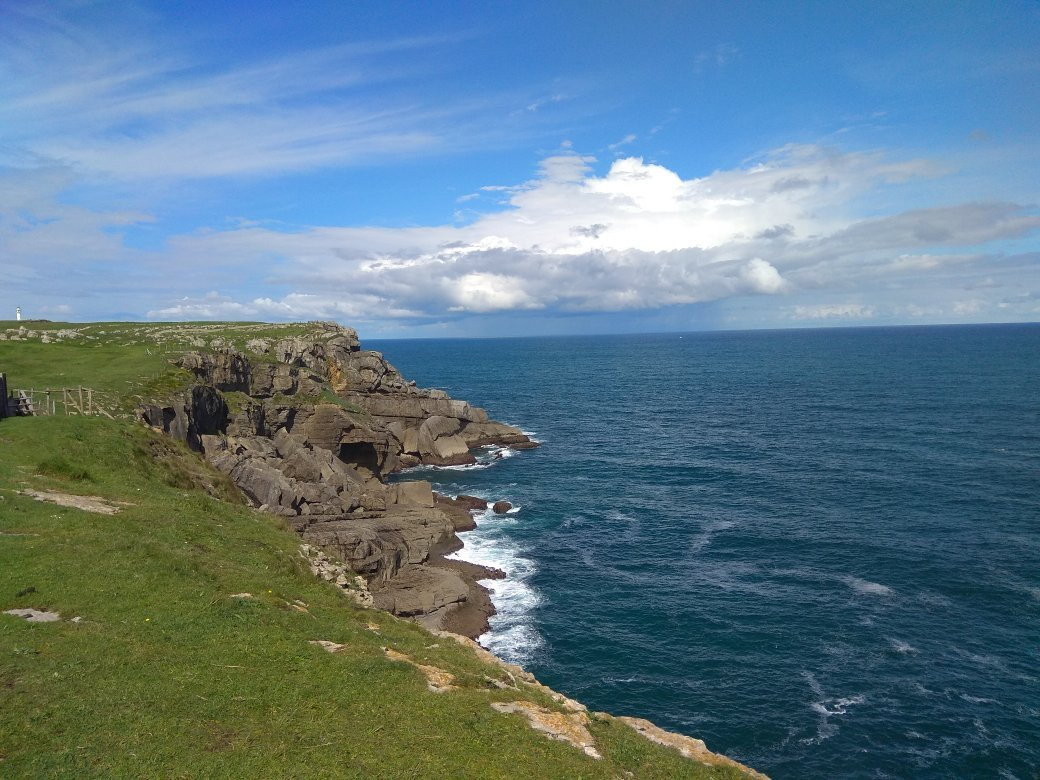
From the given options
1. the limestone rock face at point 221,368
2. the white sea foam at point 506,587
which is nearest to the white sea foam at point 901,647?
the white sea foam at point 506,587

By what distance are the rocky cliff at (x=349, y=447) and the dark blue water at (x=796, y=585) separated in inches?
205

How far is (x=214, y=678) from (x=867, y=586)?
46.6m

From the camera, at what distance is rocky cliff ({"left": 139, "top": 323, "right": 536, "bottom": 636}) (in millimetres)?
48312

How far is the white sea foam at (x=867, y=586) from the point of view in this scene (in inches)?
1880

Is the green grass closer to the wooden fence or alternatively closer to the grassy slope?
the grassy slope

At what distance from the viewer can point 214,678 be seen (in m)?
17.8

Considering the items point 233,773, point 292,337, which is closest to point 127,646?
point 233,773

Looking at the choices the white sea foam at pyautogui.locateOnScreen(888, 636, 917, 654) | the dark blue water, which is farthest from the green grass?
the white sea foam at pyautogui.locateOnScreen(888, 636, 917, 654)

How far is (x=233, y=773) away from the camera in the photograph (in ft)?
46.6

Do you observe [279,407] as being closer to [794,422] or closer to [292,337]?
[292,337]

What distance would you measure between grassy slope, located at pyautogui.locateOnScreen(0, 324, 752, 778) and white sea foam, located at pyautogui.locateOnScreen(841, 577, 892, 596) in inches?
1370

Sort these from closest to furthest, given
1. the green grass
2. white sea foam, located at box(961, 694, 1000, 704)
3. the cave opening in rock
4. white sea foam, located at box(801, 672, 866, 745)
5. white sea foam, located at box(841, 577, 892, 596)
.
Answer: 1. the green grass
2. white sea foam, located at box(801, 672, 866, 745)
3. white sea foam, located at box(961, 694, 1000, 704)
4. white sea foam, located at box(841, 577, 892, 596)
5. the cave opening in rock

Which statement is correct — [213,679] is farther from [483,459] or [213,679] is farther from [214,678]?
[483,459]

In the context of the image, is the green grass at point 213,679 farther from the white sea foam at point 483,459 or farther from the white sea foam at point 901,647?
the white sea foam at point 483,459
